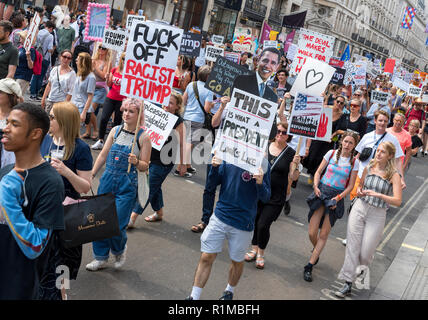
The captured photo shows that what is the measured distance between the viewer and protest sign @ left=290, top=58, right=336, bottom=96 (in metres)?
7.14

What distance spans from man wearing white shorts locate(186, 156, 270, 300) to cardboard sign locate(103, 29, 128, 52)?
19.6 ft

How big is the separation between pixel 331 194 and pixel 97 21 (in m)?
7.42

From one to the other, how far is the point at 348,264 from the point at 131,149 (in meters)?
2.79

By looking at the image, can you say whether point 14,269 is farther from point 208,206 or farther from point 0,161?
point 208,206

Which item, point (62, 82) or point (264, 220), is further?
point (62, 82)

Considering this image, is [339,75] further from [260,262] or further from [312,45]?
[260,262]

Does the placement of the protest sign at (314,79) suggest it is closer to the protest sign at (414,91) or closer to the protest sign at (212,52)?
the protest sign at (212,52)

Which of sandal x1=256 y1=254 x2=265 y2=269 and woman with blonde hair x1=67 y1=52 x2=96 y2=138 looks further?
woman with blonde hair x1=67 y1=52 x2=96 y2=138

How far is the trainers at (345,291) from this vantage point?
227 inches

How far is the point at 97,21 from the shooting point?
11.3m

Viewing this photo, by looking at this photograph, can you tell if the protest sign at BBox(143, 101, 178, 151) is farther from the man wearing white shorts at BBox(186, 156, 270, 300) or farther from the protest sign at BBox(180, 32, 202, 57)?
the protest sign at BBox(180, 32, 202, 57)

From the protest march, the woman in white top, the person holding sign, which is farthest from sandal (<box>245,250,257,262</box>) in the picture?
the woman in white top

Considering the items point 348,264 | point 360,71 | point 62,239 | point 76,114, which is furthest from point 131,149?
point 360,71

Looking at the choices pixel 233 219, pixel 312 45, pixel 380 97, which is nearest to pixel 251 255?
pixel 233 219
